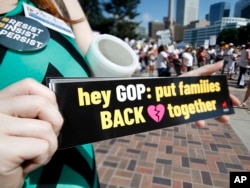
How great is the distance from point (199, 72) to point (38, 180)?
0.47m

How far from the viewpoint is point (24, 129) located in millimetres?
285

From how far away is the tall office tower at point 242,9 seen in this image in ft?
2.21

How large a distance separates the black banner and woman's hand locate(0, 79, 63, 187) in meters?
0.05

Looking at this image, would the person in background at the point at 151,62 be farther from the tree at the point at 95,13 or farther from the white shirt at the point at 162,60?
the tree at the point at 95,13

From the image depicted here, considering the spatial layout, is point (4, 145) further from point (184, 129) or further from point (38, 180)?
point (184, 129)

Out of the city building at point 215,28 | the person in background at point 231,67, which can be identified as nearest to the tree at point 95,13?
the person in background at point 231,67

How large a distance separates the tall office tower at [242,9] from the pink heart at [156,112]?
0.42m

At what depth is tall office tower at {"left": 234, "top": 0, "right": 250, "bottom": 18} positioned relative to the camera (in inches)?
26.5

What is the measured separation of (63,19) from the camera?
657mm

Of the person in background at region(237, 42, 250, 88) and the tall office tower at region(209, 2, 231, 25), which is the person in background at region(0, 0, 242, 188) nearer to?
the tall office tower at region(209, 2, 231, 25)

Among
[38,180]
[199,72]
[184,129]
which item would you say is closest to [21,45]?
[38,180]

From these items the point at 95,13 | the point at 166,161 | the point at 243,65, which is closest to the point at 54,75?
the point at 243,65

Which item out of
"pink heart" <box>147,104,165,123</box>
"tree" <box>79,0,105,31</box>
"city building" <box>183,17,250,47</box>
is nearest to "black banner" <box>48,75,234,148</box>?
"pink heart" <box>147,104,165,123</box>

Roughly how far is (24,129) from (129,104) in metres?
0.22
